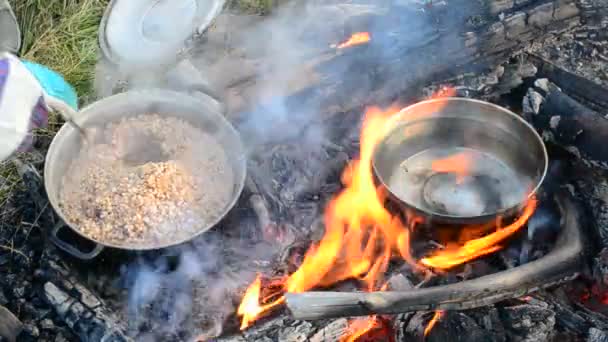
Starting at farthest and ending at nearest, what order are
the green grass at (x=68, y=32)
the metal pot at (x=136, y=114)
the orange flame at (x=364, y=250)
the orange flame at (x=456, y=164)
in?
the green grass at (x=68, y=32) → the orange flame at (x=456, y=164) → the metal pot at (x=136, y=114) → the orange flame at (x=364, y=250)

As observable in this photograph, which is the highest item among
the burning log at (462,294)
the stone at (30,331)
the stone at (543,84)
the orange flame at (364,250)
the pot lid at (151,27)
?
the pot lid at (151,27)

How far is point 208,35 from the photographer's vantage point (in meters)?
4.82

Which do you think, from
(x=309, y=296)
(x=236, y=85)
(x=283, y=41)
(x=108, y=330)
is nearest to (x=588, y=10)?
(x=283, y=41)

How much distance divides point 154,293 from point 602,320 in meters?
2.23

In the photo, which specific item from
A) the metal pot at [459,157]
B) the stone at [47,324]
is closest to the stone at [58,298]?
the stone at [47,324]

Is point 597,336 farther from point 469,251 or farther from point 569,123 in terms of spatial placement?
point 569,123

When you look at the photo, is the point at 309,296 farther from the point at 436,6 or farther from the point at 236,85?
the point at 436,6

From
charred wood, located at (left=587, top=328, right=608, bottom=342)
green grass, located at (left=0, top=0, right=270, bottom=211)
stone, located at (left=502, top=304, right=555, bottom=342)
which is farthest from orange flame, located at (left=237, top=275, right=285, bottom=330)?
green grass, located at (left=0, top=0, right=270, bottom=211)

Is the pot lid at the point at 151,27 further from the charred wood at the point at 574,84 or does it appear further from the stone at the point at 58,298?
the charred wood at the point at 574,84

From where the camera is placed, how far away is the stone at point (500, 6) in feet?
14.6

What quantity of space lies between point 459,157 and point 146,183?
1.79 meters

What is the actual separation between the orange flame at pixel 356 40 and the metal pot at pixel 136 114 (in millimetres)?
1038

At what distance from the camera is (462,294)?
2.99 meters

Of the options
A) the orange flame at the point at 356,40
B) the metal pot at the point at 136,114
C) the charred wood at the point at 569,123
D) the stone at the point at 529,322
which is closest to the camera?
the stone at the point at 529,322
